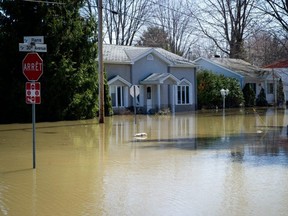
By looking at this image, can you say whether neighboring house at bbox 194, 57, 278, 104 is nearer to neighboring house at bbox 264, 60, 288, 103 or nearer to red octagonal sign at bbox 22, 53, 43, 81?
neighboring house at bbox 264, 60, 288, 103

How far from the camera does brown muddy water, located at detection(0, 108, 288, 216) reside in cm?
812

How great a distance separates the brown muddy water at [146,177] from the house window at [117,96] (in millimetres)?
19857

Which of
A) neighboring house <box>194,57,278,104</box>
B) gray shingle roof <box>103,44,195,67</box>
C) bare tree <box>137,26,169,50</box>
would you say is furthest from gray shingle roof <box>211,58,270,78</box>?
bare tree <box>137,26,169,50</box>

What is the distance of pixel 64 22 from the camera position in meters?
31.5

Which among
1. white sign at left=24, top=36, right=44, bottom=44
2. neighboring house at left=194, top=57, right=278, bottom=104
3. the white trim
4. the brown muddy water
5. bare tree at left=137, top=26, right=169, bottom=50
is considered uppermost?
bare tree at left=137, top=26, right=169, bottom=50

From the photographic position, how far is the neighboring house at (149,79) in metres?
39.0

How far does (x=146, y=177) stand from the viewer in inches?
427

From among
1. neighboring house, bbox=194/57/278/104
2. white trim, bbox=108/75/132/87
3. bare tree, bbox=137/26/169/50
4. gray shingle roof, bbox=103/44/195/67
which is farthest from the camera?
bare tree, bbox=137/26/169/50

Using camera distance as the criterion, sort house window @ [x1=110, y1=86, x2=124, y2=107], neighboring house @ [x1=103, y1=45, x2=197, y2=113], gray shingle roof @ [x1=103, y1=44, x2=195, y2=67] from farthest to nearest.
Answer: gray shingle roof @ [x1=103, y1=44, x2=195, y2=67], neighboring house @ [x1=103, y1=45, x2=197, y2=113], house window @ [x1=110, y1=86, x2=124, y2=107]

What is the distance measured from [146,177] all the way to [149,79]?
30.2 m

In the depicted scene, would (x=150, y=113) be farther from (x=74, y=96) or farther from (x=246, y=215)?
(x=246, y=215)

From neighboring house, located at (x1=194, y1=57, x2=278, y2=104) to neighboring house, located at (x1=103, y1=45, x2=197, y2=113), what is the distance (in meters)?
8.66

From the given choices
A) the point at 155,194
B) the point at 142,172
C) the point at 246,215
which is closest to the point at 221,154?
the point at 142,172

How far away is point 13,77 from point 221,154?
20033 mm
